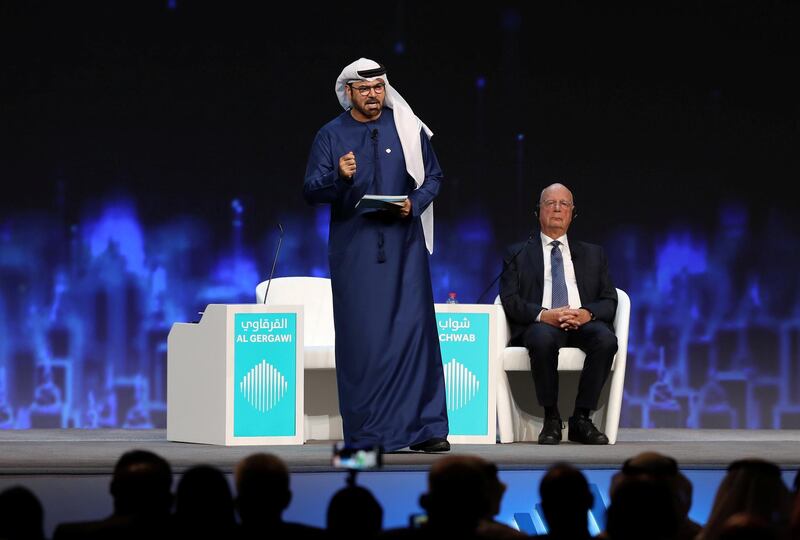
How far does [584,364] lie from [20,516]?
4.19 metres

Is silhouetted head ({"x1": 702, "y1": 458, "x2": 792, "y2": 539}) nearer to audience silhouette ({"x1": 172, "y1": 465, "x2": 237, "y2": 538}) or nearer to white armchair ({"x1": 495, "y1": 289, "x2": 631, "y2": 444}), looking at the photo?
audience silhouette ({"x1": 172, "y1": 465, "x2": 237, "y2": 538})

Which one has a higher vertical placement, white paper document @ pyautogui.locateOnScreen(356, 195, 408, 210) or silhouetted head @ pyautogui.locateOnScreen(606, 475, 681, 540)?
white paper document @ pyautogui.locateOnScreen(356, 195, 408, 210)

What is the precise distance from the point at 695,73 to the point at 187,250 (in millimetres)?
3127

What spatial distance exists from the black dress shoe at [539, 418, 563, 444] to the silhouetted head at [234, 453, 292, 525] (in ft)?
11.9

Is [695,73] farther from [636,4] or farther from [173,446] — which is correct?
[173,446]

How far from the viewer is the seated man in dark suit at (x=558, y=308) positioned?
7.11 metres

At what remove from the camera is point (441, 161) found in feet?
29.2

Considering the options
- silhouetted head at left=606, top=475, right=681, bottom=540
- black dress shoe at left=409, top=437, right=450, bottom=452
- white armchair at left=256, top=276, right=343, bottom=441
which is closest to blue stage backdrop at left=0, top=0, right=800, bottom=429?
white armchair at left=256, top=276, right=343, bottom=441

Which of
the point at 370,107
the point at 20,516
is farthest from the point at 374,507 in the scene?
the point at 370,107

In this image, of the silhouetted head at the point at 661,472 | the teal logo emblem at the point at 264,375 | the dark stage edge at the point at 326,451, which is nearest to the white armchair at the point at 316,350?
the dark stage edge at the point at 326,451

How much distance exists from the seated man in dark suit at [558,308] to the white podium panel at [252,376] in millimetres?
1062

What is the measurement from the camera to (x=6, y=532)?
3.35m

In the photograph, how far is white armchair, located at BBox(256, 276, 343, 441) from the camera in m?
7.39

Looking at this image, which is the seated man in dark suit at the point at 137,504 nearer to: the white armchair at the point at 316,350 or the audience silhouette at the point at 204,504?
the audience silhouette at the point at 204,504
